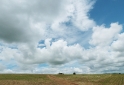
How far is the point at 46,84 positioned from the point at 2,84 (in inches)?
503

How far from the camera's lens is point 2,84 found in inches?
2170

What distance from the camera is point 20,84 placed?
2240 inches

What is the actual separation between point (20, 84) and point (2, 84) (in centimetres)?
512

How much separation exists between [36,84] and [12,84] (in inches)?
275

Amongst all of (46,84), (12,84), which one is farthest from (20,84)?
(46,84)

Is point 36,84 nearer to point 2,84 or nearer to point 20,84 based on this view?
point 20,84

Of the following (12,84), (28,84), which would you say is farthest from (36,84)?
(12,84)

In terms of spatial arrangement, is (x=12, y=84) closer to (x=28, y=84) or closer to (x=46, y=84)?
(x=28, y=84)

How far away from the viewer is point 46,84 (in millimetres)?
58094

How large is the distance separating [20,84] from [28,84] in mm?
2346

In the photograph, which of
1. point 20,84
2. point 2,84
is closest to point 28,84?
point 20,84

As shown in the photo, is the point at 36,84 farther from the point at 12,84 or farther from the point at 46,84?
the point at 12,84

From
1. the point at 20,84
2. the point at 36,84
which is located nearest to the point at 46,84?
the point at 36,84

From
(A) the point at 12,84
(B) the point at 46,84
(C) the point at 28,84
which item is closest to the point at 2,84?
(A) the point at 12,84
